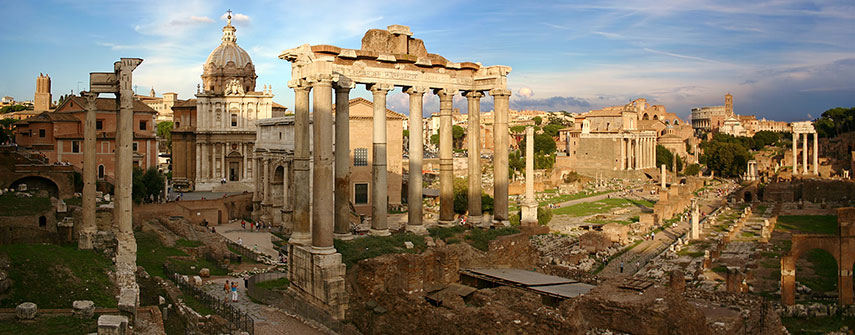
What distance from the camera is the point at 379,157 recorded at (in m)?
17.2

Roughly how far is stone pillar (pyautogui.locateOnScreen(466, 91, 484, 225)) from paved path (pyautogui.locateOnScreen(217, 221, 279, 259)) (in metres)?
10.9

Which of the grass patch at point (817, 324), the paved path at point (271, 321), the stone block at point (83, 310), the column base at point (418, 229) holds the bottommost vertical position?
the grass patch at point (817, 324)

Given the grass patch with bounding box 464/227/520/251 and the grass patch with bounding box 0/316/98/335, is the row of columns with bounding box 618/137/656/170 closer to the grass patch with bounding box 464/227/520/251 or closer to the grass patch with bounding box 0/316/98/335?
the grass patch with bounding box 464/227/520/251

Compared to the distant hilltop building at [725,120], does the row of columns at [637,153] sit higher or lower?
lower

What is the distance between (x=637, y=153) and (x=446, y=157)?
8602 cm

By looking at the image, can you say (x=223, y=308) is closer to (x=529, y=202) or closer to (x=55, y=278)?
(x=55, y=278)

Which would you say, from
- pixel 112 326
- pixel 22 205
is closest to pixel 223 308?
pixel 112 326

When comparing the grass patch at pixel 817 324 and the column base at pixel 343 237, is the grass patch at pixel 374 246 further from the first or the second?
the grass patch at pixel 817 324

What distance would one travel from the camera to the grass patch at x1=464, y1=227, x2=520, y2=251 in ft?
57.7

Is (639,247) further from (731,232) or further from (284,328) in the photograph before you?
(284,328)

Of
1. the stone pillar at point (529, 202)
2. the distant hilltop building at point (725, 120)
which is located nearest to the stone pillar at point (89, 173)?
the stone pillar at point (529, 202)

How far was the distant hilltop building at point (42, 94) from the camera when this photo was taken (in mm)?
68938

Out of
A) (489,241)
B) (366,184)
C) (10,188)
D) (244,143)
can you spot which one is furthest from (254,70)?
(489,241)

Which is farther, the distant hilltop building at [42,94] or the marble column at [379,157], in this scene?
the distant hilltop building at [42,94]
